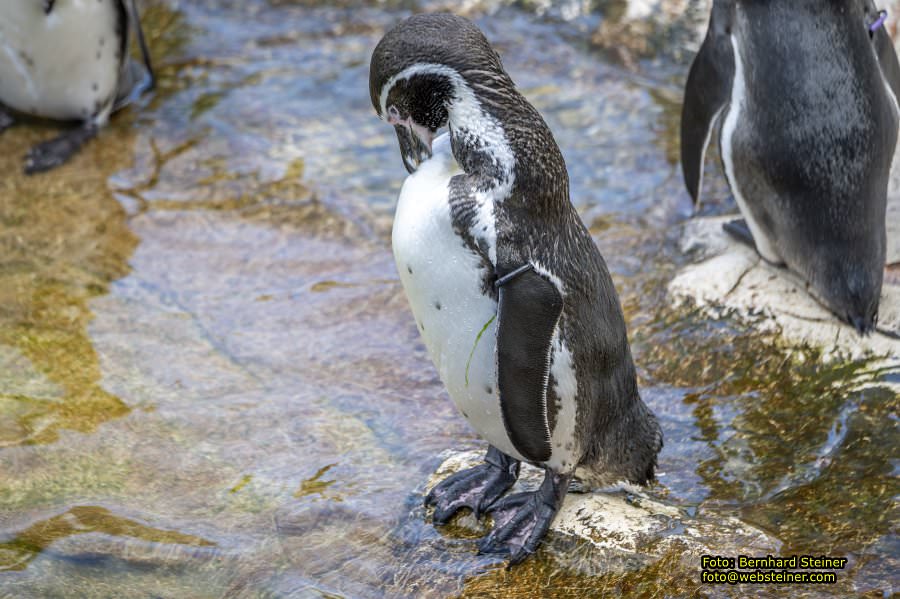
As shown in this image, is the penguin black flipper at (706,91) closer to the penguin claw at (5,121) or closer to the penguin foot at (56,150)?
the penguin foot at (56,150)

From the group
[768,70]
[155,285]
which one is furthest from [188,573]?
[768,70]

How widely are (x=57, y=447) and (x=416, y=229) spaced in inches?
55.1

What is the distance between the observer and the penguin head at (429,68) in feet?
9.05

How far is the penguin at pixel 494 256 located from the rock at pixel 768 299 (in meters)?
1.39

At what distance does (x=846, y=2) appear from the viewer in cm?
421

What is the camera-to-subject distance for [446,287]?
279 centimetres

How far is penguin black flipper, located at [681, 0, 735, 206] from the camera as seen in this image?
15.1ft

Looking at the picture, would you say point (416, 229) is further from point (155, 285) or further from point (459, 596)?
point (155, 285)

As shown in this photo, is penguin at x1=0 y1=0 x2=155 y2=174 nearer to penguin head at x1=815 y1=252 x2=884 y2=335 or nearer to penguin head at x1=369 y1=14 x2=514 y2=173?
penguin head at x1=369 y1=14 x2=514 y2=173

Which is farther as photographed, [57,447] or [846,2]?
[846,2]

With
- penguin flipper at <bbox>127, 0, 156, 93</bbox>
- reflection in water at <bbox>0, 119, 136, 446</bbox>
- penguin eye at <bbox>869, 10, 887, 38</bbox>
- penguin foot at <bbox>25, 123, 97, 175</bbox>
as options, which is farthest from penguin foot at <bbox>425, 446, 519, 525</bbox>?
penguin flipper at <bbox>127, 0, 156, 93</bbox>

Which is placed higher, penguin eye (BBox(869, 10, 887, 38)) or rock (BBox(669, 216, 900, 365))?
penguin eye (BBox(869, 10, 887, 38))

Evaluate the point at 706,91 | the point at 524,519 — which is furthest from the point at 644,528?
the point at 706,91

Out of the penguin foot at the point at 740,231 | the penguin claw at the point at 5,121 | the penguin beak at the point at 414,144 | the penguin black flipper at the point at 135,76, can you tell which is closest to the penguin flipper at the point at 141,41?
the penguin black flipper at the point at 135,76
